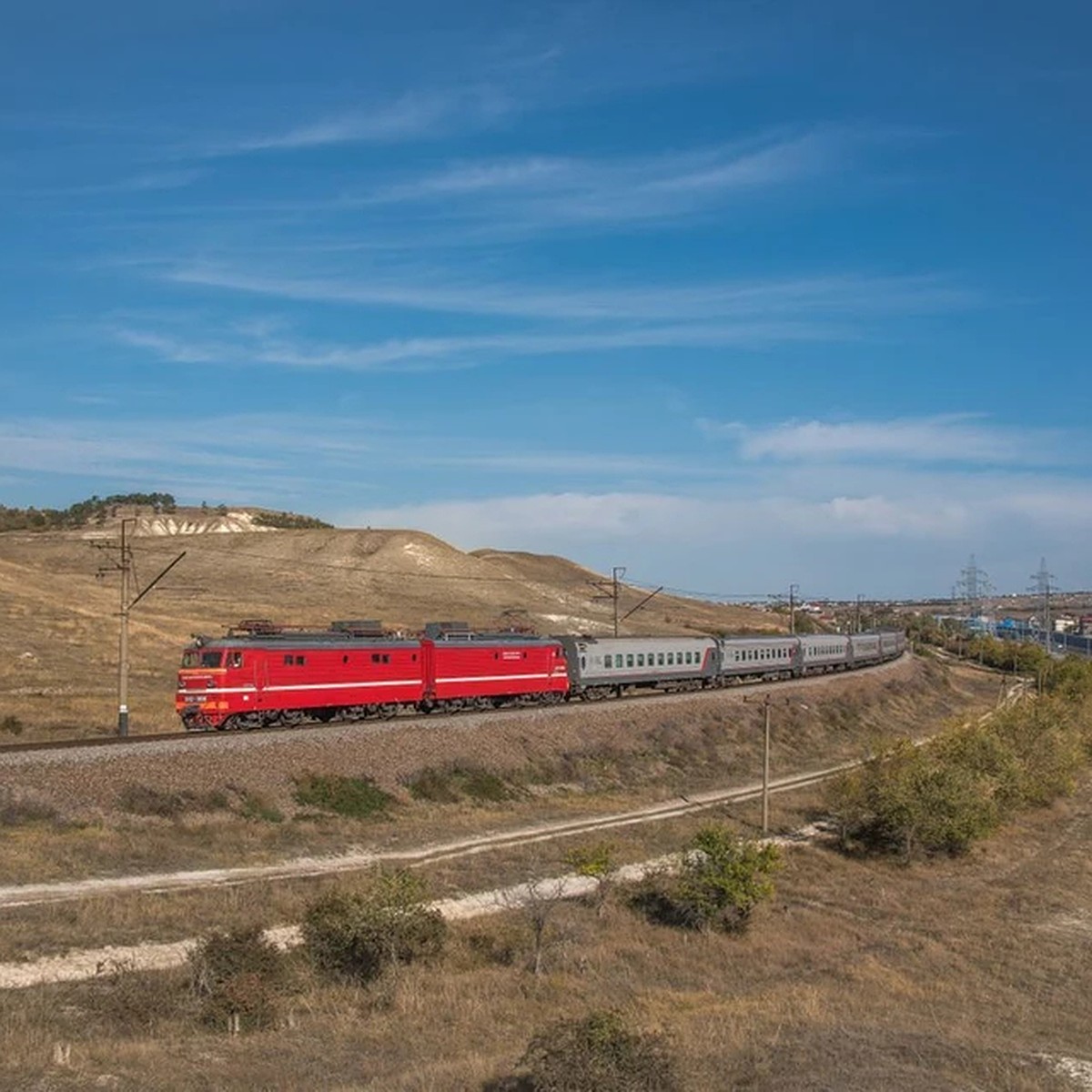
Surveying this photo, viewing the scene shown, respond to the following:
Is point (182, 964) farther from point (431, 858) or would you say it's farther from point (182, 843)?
point (431, 858)

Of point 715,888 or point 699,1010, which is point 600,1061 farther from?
point 715,888

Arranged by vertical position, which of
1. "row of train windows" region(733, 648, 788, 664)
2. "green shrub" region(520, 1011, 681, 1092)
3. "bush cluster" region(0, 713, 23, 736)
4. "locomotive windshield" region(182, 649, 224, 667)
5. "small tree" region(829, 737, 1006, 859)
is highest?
"locomotive windshield" region(182, 649, 224, 667)

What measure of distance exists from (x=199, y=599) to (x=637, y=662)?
60.0 metres

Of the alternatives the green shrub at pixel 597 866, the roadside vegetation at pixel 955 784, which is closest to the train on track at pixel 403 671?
the green shrub at pixel 597 866

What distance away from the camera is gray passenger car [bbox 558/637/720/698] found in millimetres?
63250

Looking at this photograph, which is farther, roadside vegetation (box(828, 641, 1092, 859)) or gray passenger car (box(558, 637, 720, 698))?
gray passenger car (box(558, 637, 720, 698))

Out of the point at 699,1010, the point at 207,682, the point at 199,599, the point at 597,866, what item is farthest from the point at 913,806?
the point at 199,599

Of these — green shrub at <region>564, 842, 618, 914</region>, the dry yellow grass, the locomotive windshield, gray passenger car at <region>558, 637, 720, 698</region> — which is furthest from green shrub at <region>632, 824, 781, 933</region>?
gray passenger car at <region>558, 637, 720, 698</region>

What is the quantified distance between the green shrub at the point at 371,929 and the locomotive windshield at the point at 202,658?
18.1m

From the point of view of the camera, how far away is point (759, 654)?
84.6 m

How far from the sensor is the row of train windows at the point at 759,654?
266ft

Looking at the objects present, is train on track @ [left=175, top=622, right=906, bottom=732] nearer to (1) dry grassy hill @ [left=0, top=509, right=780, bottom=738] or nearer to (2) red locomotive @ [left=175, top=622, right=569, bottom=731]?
(2) red locomotive @ [left=175, top=622, right=569, bottom=731]

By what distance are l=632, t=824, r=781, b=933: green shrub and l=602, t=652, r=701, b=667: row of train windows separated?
31660 millimetres

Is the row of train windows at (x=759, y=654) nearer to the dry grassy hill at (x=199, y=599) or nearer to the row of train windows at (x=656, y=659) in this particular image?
the row of train windows at (x=656, y=659)
